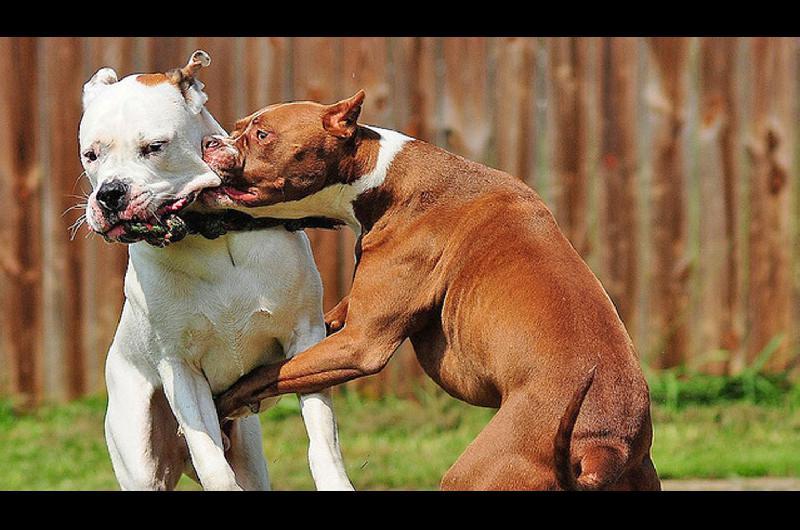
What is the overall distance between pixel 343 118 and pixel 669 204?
404 centimetres

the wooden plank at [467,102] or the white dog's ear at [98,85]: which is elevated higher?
the white dog's ear at [98,85]

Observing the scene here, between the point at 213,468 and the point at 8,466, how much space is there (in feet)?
10.2

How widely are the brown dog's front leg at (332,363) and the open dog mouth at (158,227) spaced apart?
24.7 inches

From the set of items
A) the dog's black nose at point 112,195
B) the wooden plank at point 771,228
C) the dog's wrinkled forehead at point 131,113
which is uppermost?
the dog's wrinkled forehead at point 131,113

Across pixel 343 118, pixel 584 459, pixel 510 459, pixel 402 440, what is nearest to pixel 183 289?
pixel 343 118

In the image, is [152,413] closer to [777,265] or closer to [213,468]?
[213,468]

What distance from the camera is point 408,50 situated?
28.6 feet

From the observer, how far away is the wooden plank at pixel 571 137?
8.75m

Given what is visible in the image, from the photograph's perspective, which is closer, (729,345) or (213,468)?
(213,468)

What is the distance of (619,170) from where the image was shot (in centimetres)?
877

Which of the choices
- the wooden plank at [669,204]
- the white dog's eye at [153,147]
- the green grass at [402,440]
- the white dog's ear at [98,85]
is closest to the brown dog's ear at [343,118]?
the white dog's eye at [153,147]

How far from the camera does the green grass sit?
303 inches

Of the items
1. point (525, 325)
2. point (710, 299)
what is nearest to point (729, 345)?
point (710, 299)

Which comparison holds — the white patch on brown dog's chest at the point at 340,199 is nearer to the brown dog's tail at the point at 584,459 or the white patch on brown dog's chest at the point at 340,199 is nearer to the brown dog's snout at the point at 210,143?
the brown dog's snout at the point at 210,143
